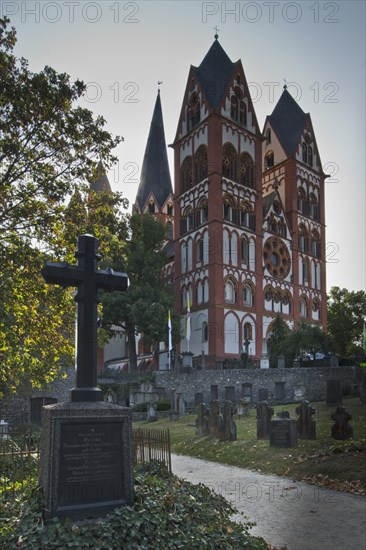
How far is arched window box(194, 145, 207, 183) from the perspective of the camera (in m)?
48.1

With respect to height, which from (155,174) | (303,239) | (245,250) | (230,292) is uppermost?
(155,174)

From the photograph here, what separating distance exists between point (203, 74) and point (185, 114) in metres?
4.31

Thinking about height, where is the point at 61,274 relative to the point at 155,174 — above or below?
below

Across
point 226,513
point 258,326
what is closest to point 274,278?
point 258,326

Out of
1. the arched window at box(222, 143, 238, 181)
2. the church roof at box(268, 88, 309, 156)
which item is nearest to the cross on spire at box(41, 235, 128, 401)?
the arched window at box(222, 143, 238, 181)

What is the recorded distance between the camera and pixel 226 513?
6.95 meters

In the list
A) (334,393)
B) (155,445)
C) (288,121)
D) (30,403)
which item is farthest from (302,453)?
(288,121)

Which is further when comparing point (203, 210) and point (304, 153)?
point (304, 153)

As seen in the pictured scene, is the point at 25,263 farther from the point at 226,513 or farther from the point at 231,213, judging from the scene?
the point at 231,213

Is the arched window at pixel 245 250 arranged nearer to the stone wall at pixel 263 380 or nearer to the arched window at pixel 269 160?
the arched window at pixel 269 160

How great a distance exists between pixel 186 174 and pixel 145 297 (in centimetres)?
1459

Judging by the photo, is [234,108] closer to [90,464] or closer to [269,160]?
[269,160]

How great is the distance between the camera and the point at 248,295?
47.1m

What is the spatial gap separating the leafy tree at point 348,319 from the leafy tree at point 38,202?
47.4 metres
